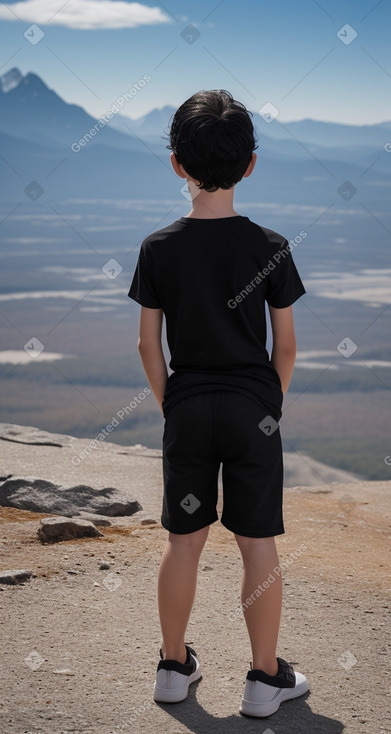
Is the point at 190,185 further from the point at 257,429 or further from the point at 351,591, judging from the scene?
the point at 351,591

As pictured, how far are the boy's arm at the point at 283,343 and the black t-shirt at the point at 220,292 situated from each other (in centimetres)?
4

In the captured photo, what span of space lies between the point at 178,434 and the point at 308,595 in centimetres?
152

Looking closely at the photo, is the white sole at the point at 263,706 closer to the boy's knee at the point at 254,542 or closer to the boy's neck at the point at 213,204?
the boy's knee at the point at 254,542

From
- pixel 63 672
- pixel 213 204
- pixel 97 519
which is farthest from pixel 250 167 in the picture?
pixel 97 519

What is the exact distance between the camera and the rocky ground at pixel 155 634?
2.59m

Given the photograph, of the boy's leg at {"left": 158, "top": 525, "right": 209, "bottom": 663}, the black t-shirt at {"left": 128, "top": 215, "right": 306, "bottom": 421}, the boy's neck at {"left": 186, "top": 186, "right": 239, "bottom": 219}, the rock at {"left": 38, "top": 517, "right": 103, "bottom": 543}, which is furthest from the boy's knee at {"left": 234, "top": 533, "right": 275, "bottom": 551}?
the rock at {"left": 38, "top": 517, "right": 103, "bottom": 543}

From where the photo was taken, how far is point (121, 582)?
3.78 m

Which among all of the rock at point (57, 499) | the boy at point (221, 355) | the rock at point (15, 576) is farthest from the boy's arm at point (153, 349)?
the rock at point (57, 499)

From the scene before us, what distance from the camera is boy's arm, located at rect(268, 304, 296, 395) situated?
8.40ft

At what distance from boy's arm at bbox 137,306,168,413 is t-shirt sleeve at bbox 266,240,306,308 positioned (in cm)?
35

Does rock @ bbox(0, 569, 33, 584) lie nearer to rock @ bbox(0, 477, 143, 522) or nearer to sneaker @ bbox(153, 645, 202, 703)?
sneaker @ bbox(153, 645, 202, 703)

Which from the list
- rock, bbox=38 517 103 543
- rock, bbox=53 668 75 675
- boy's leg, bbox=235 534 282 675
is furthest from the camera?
rock, bbox=38 517 103 543

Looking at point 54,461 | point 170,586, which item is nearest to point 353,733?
point 170,586

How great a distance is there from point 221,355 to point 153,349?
255 millimetres
